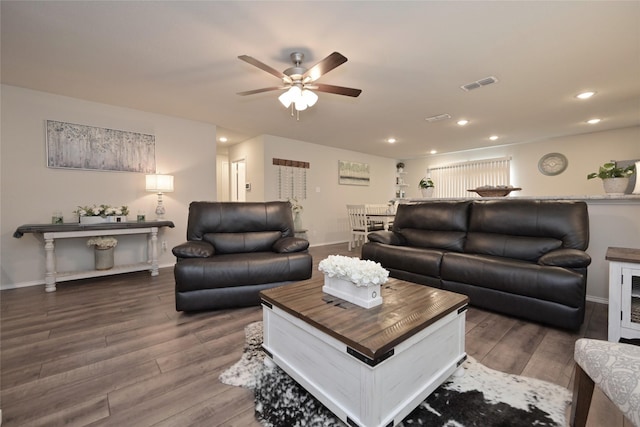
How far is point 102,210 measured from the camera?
3.46 m

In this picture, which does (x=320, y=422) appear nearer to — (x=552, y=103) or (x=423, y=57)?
(x=423, y=57)

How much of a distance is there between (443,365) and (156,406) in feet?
4.72

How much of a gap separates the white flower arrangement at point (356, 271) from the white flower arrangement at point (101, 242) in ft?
10.8

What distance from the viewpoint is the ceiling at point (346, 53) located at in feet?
6.23

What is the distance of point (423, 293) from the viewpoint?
5.16ft

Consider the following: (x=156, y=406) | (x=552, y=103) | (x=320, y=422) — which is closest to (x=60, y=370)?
(x=156, y=406)

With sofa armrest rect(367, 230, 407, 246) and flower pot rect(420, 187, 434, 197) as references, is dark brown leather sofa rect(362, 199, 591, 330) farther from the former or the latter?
flower pot rect(420, 187, 434, 197)

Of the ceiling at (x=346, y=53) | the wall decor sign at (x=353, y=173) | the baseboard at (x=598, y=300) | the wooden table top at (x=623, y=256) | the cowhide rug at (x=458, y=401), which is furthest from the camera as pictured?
the wall decor sign at (x=353, y=173)

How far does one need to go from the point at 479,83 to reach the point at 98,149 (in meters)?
4.96

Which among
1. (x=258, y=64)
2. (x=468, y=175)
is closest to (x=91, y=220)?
(x=258, y=64)

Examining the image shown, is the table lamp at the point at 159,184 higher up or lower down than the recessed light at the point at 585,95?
lower down

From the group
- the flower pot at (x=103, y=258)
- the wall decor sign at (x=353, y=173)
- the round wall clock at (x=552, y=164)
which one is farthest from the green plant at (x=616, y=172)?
the flower pot at (x=103, y=258)

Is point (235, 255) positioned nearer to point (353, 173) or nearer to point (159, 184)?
point (159, 184)

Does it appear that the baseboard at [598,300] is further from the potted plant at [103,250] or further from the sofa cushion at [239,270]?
the potted plant at [103,250]
